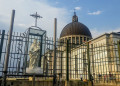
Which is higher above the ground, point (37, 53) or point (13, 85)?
point (37, 53)

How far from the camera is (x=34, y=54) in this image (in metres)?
9.46

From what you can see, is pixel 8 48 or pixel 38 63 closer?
pixel 8 48

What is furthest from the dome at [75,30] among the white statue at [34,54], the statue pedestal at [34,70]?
the statue pedestal at [34,70]

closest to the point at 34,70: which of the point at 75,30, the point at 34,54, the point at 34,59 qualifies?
the point at 34,59

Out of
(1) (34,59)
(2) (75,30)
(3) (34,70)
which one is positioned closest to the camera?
(3) (34,70)

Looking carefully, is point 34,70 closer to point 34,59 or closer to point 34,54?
point 34,59

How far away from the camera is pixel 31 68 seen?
9.16 metres

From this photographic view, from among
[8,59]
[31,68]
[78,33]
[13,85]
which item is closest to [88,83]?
[31,68]

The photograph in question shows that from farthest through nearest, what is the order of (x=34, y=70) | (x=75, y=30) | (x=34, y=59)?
1. (x=75, y=30)
2. (x=34, y=59)
3. (x=34, y=70)

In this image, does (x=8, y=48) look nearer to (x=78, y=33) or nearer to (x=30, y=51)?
(x=30, y=51)

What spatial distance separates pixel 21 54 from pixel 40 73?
1850mm

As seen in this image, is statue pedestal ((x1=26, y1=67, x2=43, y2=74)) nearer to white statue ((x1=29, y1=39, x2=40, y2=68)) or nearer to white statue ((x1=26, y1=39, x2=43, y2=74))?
white statue ((x1=26, y1=39, x2=43, y2=74))

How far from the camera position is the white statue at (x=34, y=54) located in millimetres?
9312

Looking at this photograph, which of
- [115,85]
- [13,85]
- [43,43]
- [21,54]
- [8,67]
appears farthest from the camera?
[115,85]
